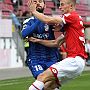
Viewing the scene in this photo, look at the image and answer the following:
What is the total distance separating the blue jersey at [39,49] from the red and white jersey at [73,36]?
68 centimetres

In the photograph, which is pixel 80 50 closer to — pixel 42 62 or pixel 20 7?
pixel 42 62

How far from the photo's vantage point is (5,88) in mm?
13367

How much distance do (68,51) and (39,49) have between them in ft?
2.50

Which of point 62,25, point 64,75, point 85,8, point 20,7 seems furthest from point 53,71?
point 85,8

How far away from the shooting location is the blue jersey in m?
7.69

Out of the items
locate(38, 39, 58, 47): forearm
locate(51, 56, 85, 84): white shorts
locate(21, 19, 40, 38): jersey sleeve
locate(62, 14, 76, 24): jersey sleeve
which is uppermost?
locate(62, 14, 76, 24): jersey sleeve

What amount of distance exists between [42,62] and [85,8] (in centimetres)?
2439

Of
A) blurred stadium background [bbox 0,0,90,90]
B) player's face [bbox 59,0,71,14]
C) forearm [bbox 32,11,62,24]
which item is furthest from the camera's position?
blurred stadium background [bbox 0,0,90,90]

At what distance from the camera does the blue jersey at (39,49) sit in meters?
7.69

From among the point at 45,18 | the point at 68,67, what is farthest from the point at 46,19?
the point at 68,67

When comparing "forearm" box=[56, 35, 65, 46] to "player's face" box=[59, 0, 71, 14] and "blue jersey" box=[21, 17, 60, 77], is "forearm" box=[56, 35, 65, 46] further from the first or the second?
"player's face" box=[59, 0, 71, 14]

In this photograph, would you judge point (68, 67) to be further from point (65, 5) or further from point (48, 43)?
point (65, 5)

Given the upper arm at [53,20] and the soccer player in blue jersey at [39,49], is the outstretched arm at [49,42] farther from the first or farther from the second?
the upper arm at [53,20]

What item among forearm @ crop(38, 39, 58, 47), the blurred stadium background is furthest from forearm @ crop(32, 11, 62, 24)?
the blurred stadium background
